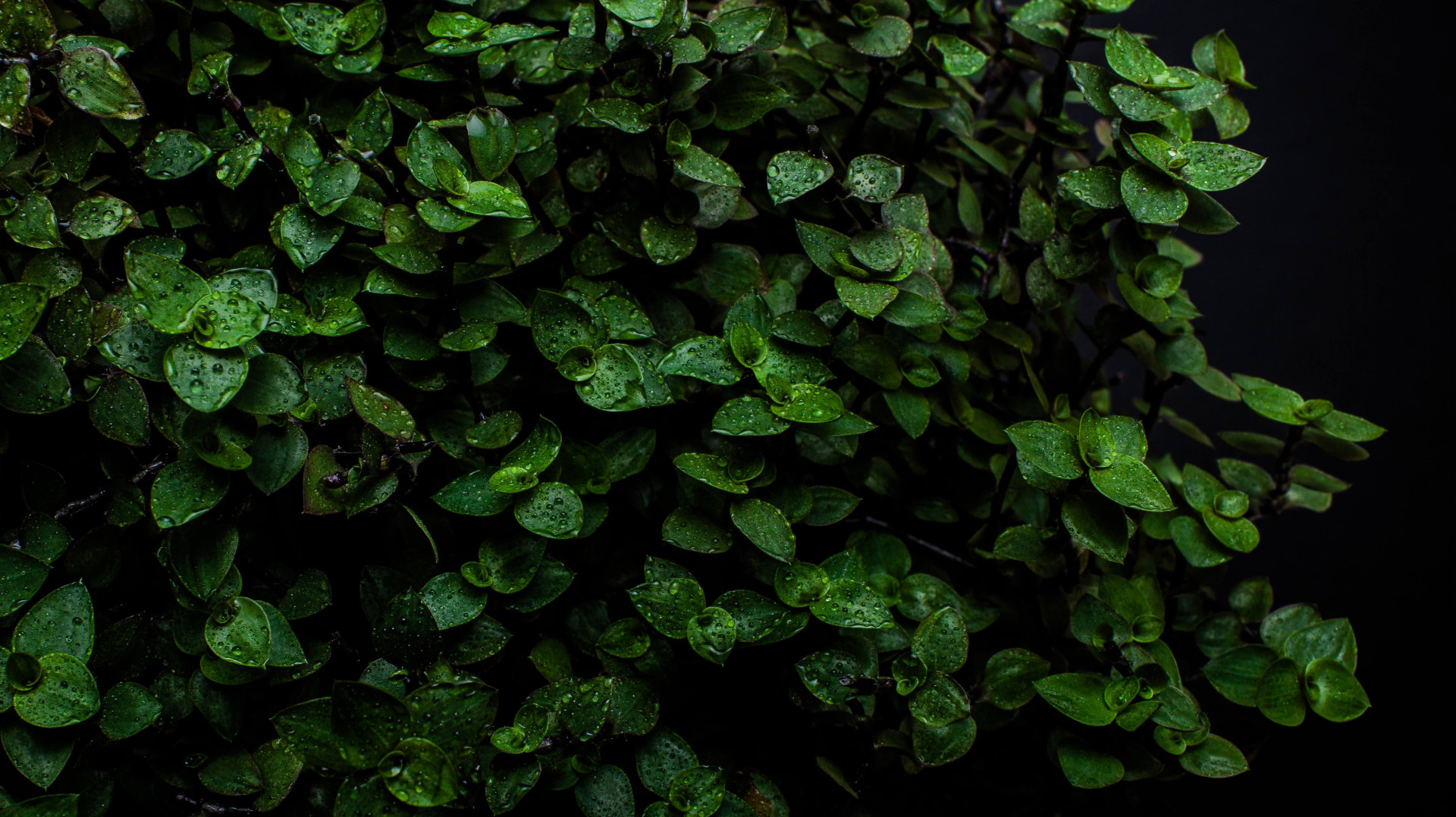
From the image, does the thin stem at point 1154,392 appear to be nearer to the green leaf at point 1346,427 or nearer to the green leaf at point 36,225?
the green leaf at point 1346,427

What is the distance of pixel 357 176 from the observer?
631 millimetres

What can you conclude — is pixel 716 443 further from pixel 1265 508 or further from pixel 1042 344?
pixel 1265 508

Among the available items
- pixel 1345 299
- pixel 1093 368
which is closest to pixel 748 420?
pixel 1093 368

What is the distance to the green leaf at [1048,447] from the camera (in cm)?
63

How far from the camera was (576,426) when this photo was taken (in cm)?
77

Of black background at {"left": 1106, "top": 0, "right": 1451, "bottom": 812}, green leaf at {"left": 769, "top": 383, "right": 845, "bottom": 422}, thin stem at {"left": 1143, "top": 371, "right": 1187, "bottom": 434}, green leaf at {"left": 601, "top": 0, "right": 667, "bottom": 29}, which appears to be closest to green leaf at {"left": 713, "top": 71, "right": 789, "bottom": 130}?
green leaf at {"left": 601, "top": 0, "right": 667, "bottom": 29}

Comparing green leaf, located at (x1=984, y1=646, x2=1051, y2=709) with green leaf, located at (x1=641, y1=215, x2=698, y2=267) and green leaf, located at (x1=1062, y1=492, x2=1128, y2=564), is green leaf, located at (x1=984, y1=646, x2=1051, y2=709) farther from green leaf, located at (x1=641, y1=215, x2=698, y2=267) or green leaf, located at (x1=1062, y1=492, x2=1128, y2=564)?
green leaf, located at (x1=641, y1=215, x2=698, y2=267)

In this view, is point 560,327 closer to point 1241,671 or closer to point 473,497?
point 473,497

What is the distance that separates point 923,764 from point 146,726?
1.70ft

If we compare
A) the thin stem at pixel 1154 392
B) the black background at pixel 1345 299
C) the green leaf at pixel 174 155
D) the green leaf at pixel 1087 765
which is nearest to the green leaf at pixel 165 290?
the green leaf at pixel 174 155

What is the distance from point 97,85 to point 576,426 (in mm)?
404

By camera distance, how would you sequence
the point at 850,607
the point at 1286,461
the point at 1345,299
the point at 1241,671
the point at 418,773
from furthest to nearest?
the point at 1345,299 < the point at 1286,461 < the point at 1241,671 < the point at 850,607 < the point at 418,773

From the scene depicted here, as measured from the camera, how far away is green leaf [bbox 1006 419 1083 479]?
63cm

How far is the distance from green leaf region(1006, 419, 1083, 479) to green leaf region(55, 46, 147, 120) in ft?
2.09
